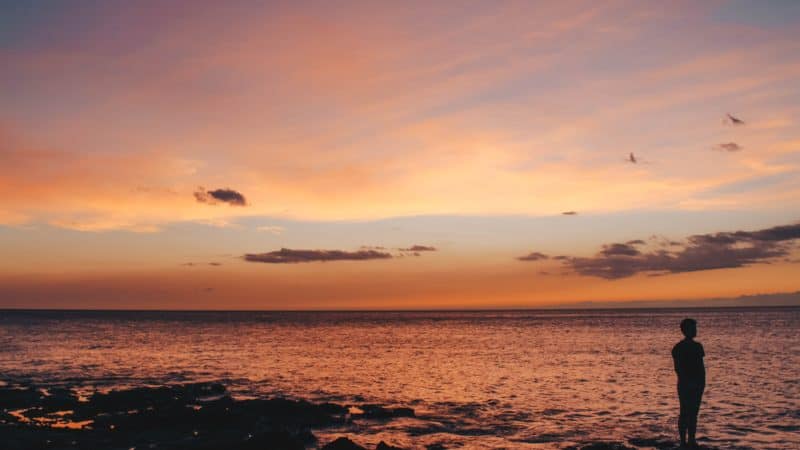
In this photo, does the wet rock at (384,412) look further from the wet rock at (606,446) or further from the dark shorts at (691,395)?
the dark shorts at (691,395)

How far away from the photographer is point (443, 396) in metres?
40.8

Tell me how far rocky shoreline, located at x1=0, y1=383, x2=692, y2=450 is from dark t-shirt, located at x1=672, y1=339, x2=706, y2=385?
5.36 m

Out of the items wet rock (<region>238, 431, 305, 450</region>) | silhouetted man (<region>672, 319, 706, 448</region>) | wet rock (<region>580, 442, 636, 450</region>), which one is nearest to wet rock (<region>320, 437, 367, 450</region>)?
wet rock (<region>238, 431, 305, 450</region>)

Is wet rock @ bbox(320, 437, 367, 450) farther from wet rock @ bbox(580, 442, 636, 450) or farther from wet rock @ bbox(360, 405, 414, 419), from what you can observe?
wet rock @ bbox(360, 405, 414, 419)

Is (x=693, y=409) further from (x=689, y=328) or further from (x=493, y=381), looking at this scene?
(x=493, y=381)

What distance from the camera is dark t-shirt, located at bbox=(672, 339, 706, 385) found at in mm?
20094

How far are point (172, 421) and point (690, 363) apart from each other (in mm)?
22335

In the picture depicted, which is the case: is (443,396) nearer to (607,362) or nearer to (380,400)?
(380,400)

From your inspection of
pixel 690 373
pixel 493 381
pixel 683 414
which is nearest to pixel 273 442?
pixel 683 414

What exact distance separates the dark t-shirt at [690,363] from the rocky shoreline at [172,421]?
536cm

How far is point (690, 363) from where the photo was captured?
20141mm

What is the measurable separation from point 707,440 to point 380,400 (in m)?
19.0

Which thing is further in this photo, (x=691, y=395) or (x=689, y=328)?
(x=691, y=395)

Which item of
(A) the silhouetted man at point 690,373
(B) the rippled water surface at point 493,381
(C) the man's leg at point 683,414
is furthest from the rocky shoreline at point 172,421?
(A) the silhouetted man at point 690,373
